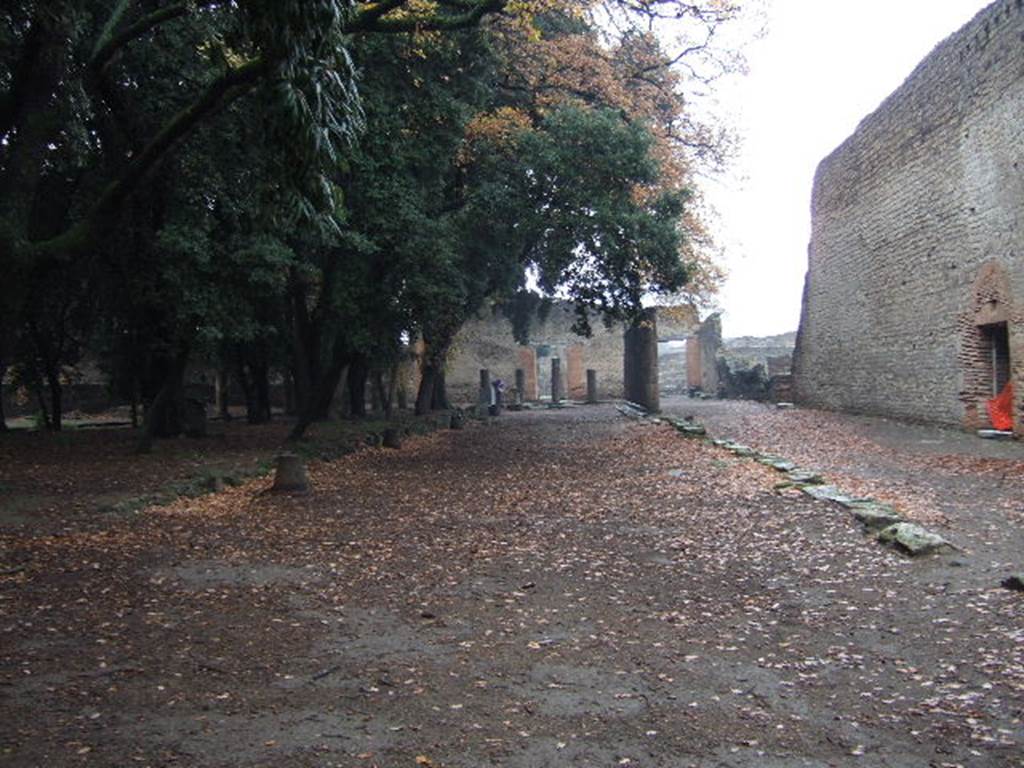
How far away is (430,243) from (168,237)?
3.80 meters

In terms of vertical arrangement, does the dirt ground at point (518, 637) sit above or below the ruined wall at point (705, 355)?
below

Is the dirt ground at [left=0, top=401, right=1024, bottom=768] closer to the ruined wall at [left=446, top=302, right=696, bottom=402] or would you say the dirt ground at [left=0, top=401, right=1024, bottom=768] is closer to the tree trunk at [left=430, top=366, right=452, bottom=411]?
the tree trunk at [left=430, top=366, right=452, bottom=411]

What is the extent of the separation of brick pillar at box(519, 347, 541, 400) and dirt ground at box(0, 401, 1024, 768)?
32.4m

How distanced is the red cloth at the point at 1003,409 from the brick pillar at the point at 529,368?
27.5 m

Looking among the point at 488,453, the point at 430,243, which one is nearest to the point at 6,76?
the point at 430,243

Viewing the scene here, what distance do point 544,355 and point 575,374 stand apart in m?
2.84

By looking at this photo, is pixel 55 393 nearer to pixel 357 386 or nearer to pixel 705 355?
pixel 357 386

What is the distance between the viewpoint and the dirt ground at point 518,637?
10.8 ft

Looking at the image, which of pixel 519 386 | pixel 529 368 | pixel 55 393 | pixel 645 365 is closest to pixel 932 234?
pixel 645 365

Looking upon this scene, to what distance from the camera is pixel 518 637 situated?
15.3 ft

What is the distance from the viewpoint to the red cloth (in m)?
14.3

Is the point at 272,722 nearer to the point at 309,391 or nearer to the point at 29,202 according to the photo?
the point at 29,202

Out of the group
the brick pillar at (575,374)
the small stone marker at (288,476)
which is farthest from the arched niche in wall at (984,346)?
the brick pillar at (575,374)

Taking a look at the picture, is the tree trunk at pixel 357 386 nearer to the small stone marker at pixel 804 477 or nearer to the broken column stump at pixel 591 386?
the small stone marker at pixel 804 477
